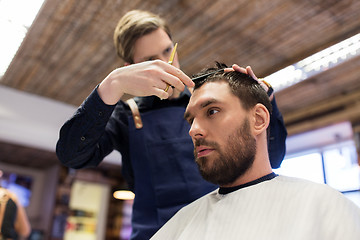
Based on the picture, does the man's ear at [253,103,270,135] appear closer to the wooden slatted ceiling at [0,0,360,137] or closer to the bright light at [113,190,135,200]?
the wooden slatted ceiling at [0,0,360,137]

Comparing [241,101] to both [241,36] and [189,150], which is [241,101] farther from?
[241,36]

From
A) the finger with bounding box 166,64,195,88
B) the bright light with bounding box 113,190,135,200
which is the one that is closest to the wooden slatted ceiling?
the finger with bounding box 166,64,195,88

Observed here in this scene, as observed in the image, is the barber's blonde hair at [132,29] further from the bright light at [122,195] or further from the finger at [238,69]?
the bright light at [122,195]

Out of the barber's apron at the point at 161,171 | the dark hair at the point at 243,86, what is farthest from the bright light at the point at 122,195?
the dark hair at the point at 243,86

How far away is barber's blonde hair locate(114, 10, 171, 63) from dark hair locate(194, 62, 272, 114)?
37 centimetres

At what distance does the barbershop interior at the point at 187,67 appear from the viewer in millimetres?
3904

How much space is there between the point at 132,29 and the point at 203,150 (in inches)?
27.8

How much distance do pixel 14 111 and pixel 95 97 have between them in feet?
18.2

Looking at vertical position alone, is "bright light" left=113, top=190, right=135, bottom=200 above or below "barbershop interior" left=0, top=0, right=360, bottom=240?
below

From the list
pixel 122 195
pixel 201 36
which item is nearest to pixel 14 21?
pixel 201 36

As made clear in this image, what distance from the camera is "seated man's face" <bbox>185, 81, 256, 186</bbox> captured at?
4.06 ft

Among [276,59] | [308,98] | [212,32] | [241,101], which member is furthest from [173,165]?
[308,98]

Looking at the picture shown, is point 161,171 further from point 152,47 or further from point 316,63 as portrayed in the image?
point 316,63

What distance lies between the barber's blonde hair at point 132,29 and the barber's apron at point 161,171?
0.32 metres
